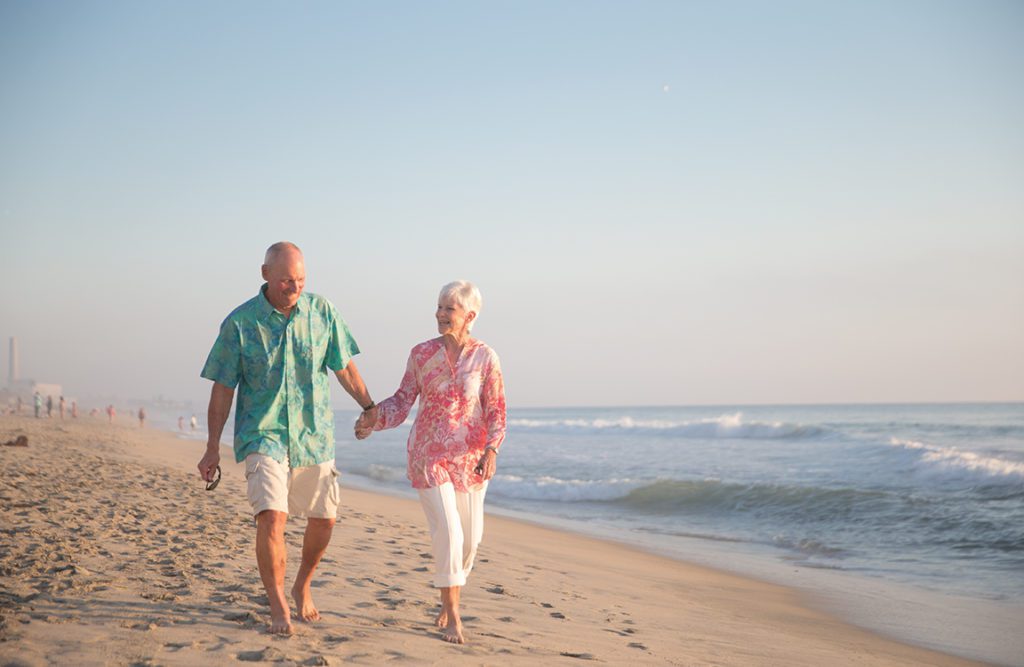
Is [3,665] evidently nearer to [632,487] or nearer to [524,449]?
[632,487]

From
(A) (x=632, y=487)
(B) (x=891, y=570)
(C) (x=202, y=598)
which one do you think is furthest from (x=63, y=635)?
(A) (x=632, y=487)

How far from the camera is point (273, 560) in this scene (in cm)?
385

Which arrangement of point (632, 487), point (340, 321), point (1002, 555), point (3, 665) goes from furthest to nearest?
point (632, 487) → point (1002, 555) → point (340, 321) → point (3, 665)

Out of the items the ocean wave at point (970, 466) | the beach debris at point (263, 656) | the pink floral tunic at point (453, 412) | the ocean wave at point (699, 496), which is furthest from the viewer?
the ocean wave at point (970, 466)

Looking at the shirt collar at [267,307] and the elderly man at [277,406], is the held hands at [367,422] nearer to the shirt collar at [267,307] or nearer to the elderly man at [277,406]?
the elderly man at [277,406]

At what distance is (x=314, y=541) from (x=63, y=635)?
1.22 m

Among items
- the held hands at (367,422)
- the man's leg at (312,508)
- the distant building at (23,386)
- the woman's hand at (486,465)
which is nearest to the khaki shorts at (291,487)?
the man's leg at (312,508)

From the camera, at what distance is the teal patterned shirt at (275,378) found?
3.87 metres

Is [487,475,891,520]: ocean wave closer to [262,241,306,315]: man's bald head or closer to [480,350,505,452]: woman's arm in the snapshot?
[480,350,505,452]: woman's arm

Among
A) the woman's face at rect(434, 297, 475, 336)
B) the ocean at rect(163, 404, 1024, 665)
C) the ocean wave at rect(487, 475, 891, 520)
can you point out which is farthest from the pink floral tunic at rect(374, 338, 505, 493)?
the ocean wave at rect(487, 475, 891, 520)

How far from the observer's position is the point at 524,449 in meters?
32.7

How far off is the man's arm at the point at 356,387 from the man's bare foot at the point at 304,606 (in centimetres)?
99

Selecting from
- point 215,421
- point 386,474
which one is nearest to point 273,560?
point 215,421

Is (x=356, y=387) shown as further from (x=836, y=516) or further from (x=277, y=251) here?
(x=836, y=516)
